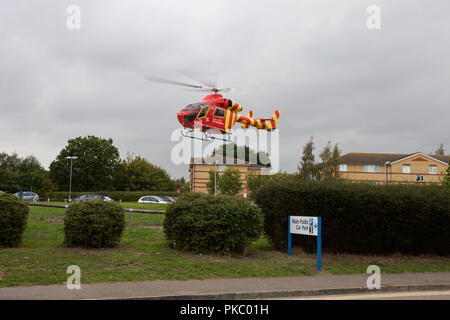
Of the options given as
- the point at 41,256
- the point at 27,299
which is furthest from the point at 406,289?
the point at 41,256

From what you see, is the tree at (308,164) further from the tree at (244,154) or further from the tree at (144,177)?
the tree at (244,154)

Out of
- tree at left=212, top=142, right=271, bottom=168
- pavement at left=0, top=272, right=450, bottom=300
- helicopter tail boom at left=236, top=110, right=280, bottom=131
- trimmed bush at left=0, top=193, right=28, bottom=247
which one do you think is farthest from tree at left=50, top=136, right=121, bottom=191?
pavement at left=0, top=272, right=450, bottom=300

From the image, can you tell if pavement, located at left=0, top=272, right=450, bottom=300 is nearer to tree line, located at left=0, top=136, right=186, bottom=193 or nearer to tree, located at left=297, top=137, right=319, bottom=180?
tree, located at left=297, top=137, right=319, bottom=180

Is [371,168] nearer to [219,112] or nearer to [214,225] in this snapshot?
[219,112]

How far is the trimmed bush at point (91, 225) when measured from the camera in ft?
41.4

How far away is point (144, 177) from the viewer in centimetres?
8369

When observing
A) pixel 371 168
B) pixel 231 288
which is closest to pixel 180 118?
pixel 231 288

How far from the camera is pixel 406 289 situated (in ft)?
33.4

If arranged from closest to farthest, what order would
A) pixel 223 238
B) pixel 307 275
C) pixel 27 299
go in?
pixel 27 299
pixel 307 275
pixel 223 238

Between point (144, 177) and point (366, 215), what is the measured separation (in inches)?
2868

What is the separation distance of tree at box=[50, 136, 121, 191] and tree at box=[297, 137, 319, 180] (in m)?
43.5
